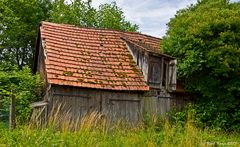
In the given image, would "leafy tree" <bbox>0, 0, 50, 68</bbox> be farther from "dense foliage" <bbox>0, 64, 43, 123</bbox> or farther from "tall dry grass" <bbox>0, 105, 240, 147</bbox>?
"tall dry grass" <bbox>0, 105, 240, 147</bbox>

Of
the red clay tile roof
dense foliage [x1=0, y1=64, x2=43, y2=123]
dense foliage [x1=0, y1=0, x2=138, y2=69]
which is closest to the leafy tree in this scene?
dense foliage [x1=0, y1=0, x2=138, y2=69]

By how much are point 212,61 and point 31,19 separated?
1943 cm

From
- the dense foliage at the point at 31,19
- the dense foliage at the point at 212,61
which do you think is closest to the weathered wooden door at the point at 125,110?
the dense foliage at the point at 212,61

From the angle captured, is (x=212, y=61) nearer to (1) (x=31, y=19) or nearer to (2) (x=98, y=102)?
(2) (x=98, y=102)

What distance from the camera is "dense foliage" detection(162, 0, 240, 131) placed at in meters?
18.8

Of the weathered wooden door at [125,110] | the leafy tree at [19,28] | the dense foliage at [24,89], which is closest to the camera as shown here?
the dense foliage at [24,89]

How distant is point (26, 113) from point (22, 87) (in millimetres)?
1422

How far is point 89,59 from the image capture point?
1880cm

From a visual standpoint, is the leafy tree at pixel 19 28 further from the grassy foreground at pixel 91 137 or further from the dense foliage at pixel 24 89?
the grassy foreground at pixel 91 137

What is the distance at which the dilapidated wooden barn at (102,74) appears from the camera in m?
17.0

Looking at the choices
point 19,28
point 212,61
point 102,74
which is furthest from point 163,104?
point 19,28

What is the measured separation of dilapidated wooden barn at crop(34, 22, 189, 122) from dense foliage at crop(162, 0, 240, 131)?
1.02m

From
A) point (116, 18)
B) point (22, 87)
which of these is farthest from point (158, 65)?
point (116, 18)

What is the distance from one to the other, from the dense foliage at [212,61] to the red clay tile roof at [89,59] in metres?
2.55
